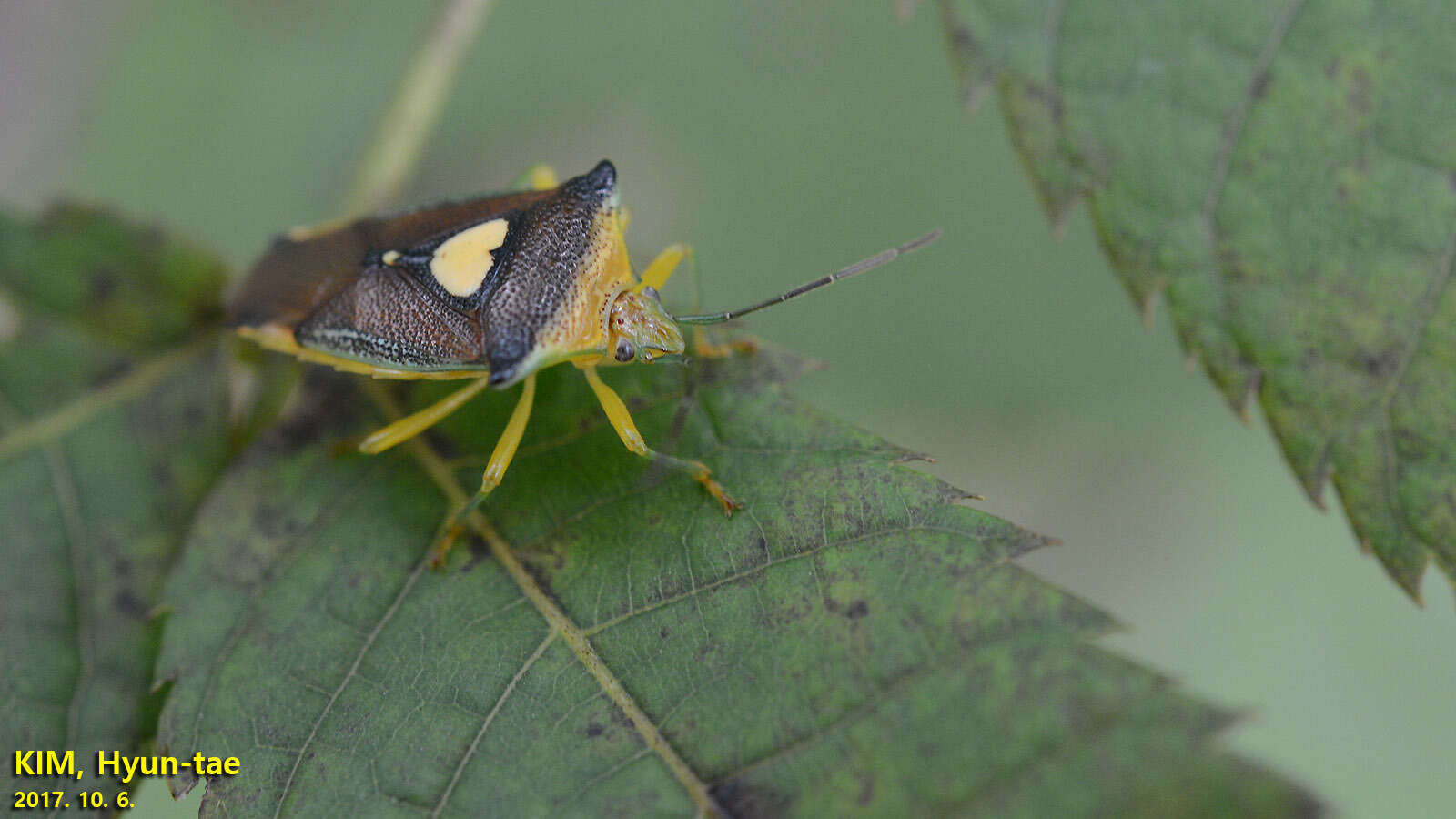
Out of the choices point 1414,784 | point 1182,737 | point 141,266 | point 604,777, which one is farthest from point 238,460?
point 1414,784

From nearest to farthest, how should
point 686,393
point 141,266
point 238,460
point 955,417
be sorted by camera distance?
point 686,393 → point 238,460 → point 141,266 → point 955,417

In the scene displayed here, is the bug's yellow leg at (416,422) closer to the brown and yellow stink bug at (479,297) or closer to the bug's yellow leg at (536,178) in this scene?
the brown and yellow stink bug at (479,297)

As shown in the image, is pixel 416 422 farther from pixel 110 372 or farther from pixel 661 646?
pixel 661 646

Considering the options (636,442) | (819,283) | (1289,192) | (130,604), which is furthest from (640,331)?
(1289,192)

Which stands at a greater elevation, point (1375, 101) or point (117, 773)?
point (1375, 101)

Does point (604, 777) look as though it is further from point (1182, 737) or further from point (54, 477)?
point (54, 477)

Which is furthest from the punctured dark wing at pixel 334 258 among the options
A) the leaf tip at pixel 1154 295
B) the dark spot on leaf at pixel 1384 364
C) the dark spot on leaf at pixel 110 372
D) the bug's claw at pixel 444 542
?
the dark spot on leaf at pixel 1384 364

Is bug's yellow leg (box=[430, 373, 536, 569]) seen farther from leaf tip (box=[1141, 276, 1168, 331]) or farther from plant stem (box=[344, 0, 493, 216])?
leaf tip (box=[1141, 276, 1168, 331])
